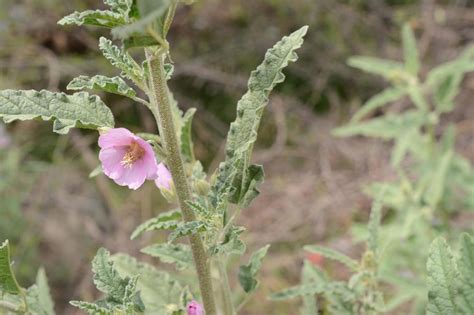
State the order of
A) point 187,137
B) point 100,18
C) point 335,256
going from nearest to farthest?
point 100,18 → point 187,137 → point 335,256

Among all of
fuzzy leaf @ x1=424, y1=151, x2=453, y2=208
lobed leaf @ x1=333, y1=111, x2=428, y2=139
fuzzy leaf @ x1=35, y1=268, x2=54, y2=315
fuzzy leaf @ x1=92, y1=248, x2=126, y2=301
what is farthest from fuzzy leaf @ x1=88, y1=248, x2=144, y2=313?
lobed leaf @ x1=333, y1=111, x2=428, y2=139

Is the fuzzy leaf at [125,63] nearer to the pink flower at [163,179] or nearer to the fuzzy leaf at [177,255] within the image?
the pink flower at [163,179]

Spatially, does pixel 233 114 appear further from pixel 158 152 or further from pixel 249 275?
pixel 158 152

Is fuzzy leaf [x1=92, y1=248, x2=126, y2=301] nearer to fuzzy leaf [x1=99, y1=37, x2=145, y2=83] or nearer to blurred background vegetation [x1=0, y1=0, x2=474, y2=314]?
fuzzy leaf [x1=99, y1=37, x2=145, y2=83]

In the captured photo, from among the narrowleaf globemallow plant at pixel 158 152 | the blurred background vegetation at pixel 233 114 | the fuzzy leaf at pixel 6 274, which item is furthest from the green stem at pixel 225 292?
the blurred background vegetation at pixel 233 114

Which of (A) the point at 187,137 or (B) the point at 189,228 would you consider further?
(A) the point at 187,137

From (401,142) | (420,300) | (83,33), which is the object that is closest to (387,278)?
(420,300)

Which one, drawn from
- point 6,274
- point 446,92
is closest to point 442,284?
point 6,274
